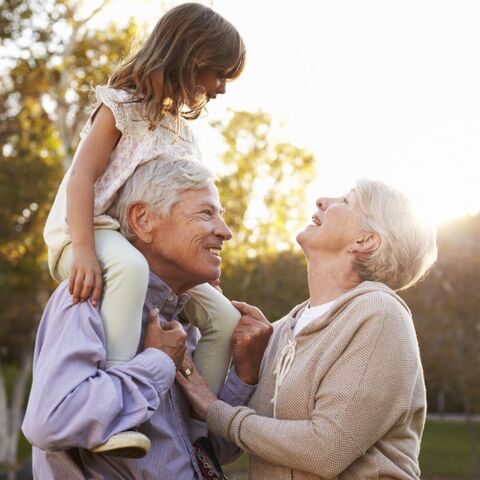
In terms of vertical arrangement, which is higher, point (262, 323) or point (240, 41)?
point (240, 41)

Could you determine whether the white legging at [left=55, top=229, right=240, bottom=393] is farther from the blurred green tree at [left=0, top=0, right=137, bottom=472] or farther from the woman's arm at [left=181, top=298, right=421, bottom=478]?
the blurred green tree at [left=0, top=0, right=137, bottom=472]

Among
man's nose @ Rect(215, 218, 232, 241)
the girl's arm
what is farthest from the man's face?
the girl's arm

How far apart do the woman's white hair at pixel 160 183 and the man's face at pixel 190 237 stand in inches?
1.0

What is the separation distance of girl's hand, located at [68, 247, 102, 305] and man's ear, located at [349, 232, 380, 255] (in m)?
0.94

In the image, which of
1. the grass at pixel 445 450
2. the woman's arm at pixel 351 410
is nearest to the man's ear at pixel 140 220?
the woman's arm at pixel 351 410

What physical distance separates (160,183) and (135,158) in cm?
16

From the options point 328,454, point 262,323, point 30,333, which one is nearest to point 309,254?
point 262,323

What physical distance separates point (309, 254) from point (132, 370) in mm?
898

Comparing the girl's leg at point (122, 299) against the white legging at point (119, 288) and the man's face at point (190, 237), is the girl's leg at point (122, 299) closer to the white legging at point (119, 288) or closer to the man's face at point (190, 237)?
the white legging at point (119, 288)

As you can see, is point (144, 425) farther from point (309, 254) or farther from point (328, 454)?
point (309, 254)

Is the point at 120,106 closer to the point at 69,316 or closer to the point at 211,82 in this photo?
the point at 211,82

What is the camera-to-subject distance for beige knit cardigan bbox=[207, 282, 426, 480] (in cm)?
286

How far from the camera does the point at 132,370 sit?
8.88ft

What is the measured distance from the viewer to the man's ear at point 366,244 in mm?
3193
